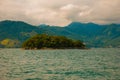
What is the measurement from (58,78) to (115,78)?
1127 centimetres

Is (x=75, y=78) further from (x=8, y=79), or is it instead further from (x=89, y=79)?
A: (x=8, y=79)

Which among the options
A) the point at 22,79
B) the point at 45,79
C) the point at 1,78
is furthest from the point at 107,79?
the point at 1,78

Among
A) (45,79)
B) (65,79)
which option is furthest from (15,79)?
(65,79)

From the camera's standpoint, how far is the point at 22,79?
4675 centimetres

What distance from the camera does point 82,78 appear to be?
4909 centimetres

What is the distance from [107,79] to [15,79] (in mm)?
17750

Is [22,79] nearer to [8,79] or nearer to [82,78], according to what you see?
[8,79]

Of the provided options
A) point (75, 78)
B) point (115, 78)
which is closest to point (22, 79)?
point (75, 78)

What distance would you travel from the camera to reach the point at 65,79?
4741 centimetres

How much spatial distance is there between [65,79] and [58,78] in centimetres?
173

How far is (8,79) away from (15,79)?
1.34 m

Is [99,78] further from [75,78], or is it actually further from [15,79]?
[15,79]

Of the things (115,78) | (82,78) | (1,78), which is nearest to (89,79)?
(82,78)

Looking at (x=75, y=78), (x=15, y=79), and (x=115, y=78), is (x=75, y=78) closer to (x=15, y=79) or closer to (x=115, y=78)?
(x=115, y=78)
